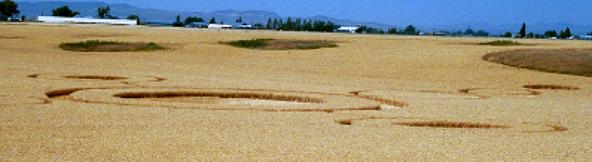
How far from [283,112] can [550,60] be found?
61.9 feet

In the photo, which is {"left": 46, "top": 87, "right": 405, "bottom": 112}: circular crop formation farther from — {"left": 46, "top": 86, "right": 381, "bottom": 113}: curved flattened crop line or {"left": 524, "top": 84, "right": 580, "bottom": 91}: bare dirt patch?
{"left": 524, "top": 84, "right": 580, "bottom": 91}: bare dirt patch

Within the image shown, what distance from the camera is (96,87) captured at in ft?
58.0

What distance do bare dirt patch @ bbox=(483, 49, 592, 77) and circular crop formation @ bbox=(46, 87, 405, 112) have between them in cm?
1320

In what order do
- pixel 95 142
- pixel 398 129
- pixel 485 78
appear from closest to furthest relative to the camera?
pixel 95 142 < pixel 398 129 < pixel 485 78

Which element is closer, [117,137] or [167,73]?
[117,137]

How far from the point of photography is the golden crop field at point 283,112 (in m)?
9.92

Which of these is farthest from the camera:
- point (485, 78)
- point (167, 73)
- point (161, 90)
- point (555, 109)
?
point (485, 78)

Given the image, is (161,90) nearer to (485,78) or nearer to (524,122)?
(524,122)

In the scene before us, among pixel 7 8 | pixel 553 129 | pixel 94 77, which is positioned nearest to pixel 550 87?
pixel 553 129

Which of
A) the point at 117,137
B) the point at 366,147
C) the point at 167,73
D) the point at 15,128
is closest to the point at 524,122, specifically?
the point at 366,147

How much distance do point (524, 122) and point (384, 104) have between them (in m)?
3.46

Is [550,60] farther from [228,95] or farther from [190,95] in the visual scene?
[190,95]

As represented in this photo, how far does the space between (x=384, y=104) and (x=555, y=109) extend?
3.23 metres

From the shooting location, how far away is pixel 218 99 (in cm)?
1736
